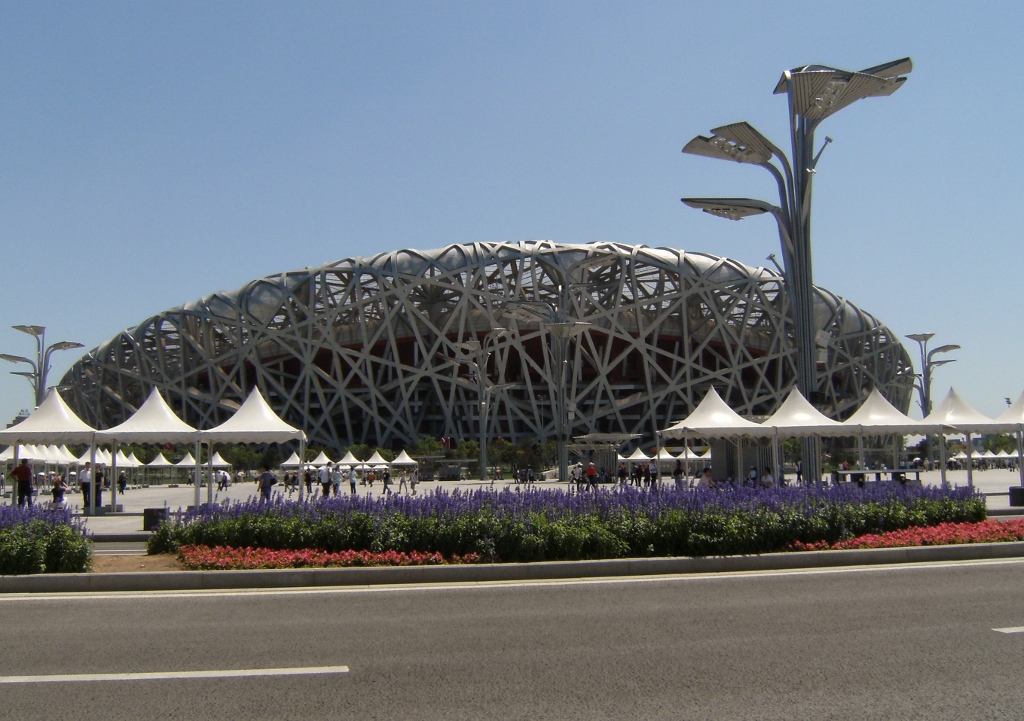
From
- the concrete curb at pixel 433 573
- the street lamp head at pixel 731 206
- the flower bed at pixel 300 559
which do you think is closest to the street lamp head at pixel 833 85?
the street lamp head at pixel 731 206

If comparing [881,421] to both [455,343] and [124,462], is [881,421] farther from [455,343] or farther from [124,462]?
[455,343]

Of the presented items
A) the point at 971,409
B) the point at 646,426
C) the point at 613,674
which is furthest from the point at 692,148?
the point at 646,426

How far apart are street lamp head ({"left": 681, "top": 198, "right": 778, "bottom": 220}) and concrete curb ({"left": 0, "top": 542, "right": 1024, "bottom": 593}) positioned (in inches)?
519

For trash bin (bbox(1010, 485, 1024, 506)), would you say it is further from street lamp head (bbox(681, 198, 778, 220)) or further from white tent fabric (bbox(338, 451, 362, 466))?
white tent fabric (bbox(338, 451, 362, 466))

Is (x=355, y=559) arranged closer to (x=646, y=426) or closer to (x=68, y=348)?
(x=68, y=348)

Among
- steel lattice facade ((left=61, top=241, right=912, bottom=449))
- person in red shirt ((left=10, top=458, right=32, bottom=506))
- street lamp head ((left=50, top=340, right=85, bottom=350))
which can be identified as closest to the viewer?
person in red shirt ((left=10, top=458, right=32, bottom=506))

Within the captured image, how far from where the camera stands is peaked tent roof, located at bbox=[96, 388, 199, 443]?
933 inches

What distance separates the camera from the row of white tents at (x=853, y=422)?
23.5 metres

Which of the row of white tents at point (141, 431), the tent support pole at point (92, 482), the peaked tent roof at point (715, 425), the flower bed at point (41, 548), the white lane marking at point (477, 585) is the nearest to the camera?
the white lane marking at point (477, 585)

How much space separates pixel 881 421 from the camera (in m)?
25.2

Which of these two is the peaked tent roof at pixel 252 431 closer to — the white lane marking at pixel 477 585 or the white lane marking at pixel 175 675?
the white lane marking at pixel 477 585

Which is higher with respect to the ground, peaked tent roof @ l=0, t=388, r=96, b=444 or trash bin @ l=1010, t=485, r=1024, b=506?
peaked tent roof @ l=0, t=388, r=96, b=444

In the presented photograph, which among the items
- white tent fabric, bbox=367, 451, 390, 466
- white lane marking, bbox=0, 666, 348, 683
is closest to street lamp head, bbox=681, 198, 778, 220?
white lane marking, bbox=0, 666, 348, 683

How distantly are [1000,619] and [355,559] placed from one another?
6.88m
